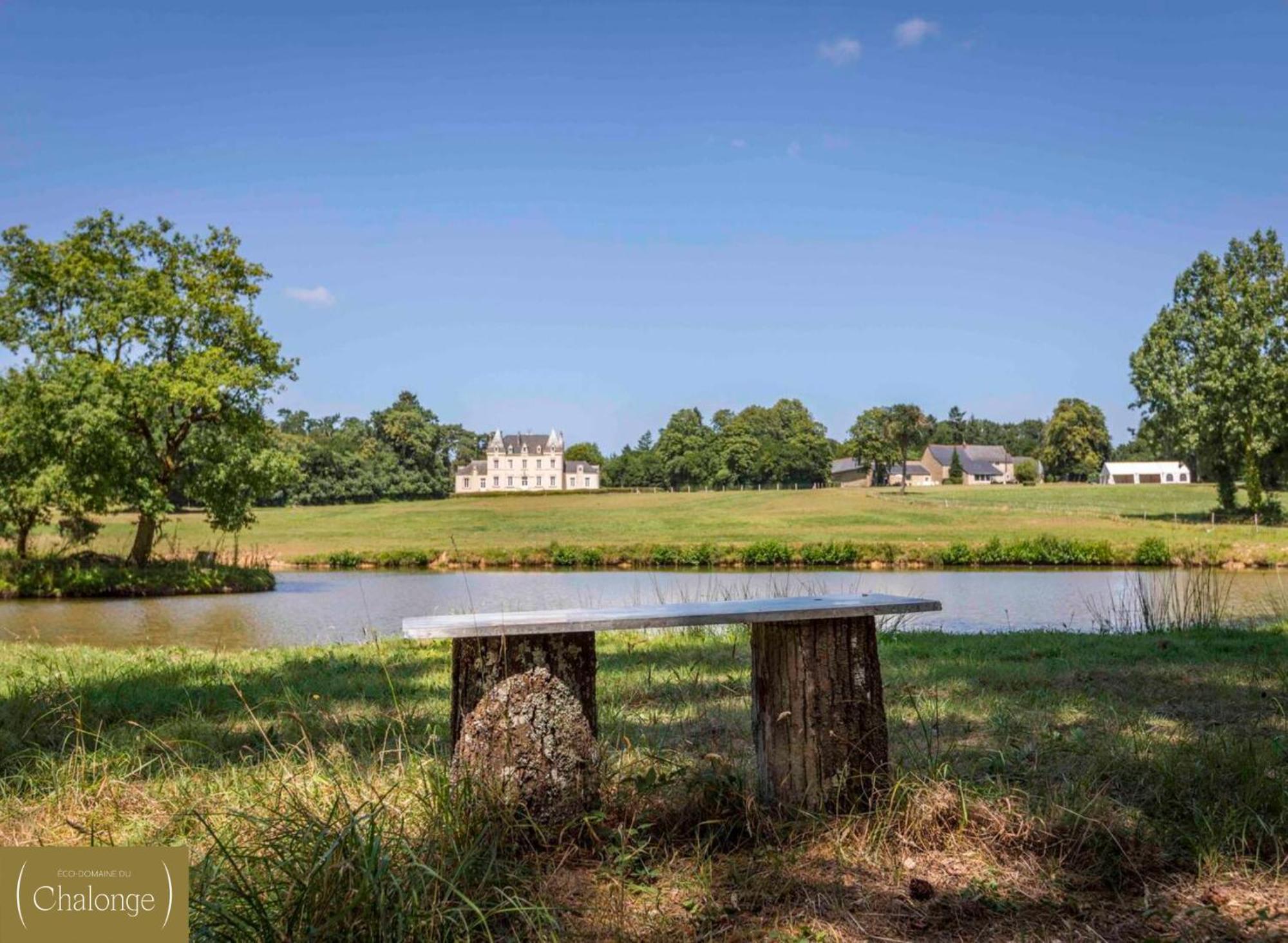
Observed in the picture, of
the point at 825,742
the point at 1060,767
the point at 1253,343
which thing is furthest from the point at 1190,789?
the point at 1253,343

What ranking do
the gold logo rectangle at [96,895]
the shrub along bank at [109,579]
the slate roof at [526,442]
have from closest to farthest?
the gold logo rectangle at [96,895]
the shrub along bank at [109,579]
the slate roof at [526,442]

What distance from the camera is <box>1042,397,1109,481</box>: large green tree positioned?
97.1 m

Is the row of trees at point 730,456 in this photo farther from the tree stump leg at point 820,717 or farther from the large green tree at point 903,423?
the tree stump leg at point 820,717

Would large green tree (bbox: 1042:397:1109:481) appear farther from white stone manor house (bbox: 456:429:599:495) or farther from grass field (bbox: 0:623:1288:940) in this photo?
grass field (bbox: 0:623:1288:940)

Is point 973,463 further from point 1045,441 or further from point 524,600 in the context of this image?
point 524,600

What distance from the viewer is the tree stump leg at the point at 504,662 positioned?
3.46 m

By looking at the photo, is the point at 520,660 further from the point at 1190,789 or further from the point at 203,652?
the point at 203,652

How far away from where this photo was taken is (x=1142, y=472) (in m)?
101

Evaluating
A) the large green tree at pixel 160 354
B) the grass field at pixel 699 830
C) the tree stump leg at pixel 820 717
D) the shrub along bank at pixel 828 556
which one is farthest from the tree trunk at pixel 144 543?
the tree stump leg at pixel 820 717

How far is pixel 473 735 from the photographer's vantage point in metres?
3.43

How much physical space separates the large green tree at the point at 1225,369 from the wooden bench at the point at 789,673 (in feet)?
124

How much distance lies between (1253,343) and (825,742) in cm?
3967

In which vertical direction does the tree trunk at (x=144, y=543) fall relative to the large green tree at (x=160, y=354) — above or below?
below

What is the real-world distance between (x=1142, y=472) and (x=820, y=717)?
110 meters
